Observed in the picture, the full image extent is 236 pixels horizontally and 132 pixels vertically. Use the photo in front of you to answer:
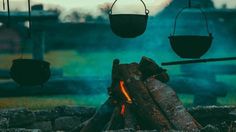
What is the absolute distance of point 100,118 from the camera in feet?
24.3

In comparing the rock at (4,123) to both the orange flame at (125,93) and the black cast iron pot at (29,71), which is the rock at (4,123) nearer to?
the black cast iron pot at (29,71)

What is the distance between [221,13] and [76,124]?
6.80m

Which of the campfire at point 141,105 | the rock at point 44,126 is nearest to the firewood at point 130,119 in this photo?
the campfire at point 141,105

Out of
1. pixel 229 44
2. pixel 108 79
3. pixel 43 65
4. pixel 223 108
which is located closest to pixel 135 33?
pixel 43 65

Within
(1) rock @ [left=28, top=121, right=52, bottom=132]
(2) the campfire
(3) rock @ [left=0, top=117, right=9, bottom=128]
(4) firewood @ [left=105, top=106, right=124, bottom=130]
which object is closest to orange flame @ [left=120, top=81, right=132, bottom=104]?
(2) the campfire

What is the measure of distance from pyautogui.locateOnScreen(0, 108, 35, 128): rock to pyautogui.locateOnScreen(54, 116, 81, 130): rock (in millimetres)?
447

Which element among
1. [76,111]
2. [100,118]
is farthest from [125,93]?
A: [76,111]

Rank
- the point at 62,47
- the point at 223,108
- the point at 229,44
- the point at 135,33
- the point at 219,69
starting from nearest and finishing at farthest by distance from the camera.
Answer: the point at 135,33
the point at 223,108
the point at 219,69
the point at 229,44
the point at 62,47

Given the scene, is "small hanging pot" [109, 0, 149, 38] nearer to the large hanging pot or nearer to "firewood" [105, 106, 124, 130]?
"firewood" [105, 106, 124, 130]

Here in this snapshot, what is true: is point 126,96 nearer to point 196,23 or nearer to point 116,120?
point 116,120

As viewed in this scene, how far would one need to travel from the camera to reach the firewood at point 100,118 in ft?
24.0

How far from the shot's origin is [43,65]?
7.36 metres

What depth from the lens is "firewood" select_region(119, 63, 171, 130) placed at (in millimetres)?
6809

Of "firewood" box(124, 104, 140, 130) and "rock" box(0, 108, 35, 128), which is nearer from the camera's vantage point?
"firewood" box(124, 104, 140, 130)
